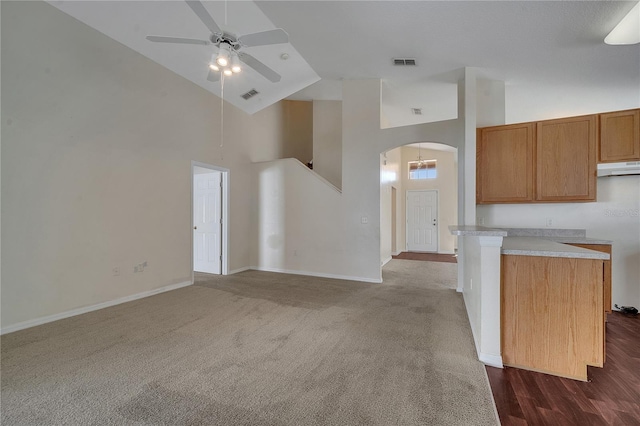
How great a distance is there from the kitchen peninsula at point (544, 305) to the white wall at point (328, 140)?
4.47m

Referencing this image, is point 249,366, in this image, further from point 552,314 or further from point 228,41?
point 228,41

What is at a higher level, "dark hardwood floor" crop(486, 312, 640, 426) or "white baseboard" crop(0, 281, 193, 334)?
"white baseboard" crop(0, 281, 193, 334)

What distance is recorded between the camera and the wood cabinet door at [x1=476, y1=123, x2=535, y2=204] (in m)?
3.47

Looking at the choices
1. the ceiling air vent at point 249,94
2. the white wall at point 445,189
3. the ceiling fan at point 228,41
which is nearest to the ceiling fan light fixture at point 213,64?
the ceiling fan at point 228,41

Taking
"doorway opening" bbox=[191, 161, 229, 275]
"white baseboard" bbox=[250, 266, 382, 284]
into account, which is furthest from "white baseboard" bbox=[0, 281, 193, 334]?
"white baseboard" bbox=[250, 266, 382, 284]

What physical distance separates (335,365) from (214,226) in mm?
3982

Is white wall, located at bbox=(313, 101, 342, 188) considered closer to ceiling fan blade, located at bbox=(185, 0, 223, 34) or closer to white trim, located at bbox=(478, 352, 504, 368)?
ceiling fan blade, located at bbox=(185, 0, 223, 34)

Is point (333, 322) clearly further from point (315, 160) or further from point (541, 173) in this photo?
point (315, 160)

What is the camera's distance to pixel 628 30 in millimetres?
2396

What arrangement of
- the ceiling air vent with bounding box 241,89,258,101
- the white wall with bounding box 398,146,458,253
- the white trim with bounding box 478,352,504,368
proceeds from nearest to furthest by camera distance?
the white trim with bounding box 478,352,504,368
the ceiling air vent with bounding box 241,89,258,101
the white wall with bounding box 398,146,458,253

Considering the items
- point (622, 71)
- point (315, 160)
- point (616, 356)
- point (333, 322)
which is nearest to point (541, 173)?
point (622, 71)

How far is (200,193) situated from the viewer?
17.6 ft

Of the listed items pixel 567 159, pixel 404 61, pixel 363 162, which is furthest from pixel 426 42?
pixel 567 159

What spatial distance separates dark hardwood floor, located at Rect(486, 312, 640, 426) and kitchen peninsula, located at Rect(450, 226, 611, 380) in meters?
0.13
